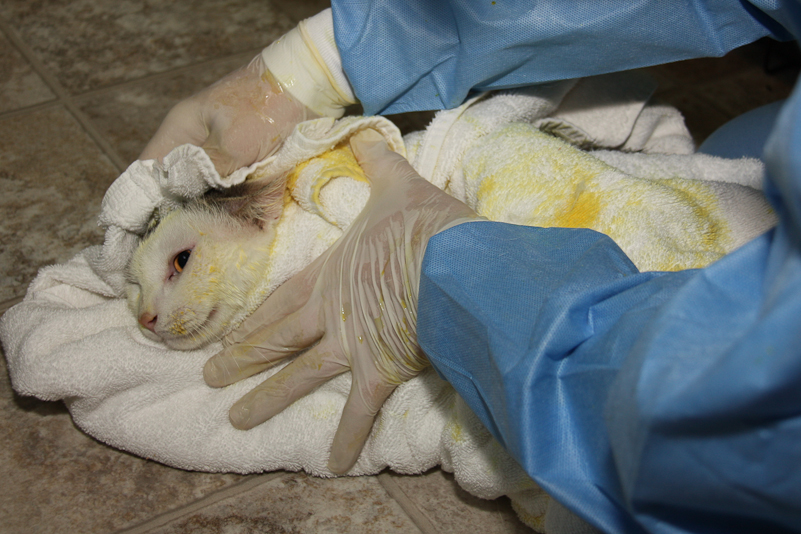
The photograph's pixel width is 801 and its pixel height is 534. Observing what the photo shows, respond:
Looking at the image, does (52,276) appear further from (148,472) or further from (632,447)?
(632,447)

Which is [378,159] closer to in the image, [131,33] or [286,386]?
[286,386]

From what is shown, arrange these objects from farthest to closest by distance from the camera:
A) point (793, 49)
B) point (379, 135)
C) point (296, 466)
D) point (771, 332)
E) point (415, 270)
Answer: point (793, 49) → point (379, 135) → point (296, 466) → point (415, 270) → point (771, 332)

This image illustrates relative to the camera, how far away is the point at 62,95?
1634 mm

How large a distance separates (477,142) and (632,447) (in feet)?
2.18

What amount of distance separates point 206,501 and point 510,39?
873mm

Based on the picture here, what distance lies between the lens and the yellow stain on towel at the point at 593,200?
0.83m

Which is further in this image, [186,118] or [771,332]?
[186,118]

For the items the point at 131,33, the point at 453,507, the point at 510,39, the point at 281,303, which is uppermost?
the point at 510,39

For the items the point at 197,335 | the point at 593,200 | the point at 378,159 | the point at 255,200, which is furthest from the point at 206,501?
the point at 593,200

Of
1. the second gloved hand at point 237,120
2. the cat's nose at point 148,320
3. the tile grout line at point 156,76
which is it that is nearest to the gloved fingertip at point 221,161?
the second gloved hand at point 237,120

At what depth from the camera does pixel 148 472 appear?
1017mm

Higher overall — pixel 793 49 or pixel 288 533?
pixel 793 49

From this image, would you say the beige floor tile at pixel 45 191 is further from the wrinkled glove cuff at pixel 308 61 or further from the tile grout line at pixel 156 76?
the wrinkled glove cuff at pixel 308 61

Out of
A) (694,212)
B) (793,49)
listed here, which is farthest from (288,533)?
(793,49)
